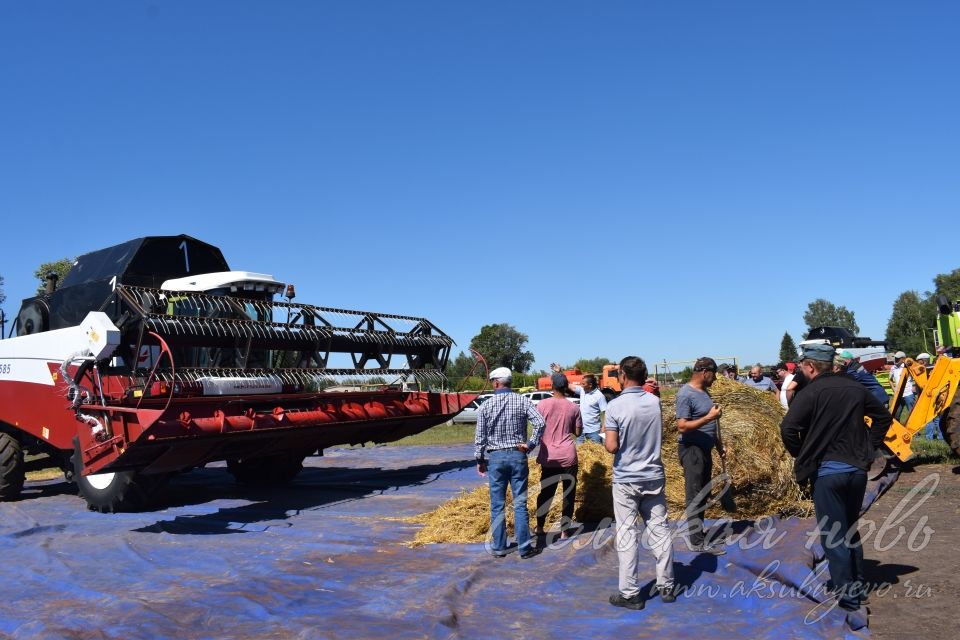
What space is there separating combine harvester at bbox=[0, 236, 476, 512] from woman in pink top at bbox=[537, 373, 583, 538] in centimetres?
356

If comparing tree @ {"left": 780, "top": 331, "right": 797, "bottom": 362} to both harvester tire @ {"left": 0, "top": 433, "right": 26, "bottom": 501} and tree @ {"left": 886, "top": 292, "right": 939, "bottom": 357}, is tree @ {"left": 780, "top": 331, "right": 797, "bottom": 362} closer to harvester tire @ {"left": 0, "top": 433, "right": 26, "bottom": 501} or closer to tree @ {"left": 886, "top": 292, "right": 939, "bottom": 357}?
tree @ {"left": 886, "top": 292, "right": 939, "bottom": 357}

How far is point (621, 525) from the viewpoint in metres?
5.14

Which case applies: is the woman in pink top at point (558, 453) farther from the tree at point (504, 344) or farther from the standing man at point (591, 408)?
the tree at point (504, 344)

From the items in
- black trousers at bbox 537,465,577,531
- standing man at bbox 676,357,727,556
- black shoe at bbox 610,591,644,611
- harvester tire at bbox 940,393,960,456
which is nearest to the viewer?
black shoe at bbox 610,591,644,611

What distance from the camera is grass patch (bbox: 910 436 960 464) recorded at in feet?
35.9

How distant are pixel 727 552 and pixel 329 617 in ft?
10.6

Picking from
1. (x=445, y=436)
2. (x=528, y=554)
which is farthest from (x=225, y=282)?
(x=445, y=436)

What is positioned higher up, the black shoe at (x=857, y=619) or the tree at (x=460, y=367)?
the tree at (x=460, y=367)

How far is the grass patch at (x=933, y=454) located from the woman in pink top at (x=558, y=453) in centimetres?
678

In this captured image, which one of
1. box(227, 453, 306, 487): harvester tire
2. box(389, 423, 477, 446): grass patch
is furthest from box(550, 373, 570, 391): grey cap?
box(389, 423, 477, 446): grass patch

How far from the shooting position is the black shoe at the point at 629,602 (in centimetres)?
488

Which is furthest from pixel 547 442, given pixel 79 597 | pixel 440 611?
pixel 79 597

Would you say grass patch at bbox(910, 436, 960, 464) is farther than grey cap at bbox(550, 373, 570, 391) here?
Yes

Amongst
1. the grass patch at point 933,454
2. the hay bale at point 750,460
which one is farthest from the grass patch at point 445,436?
the hay bale at point 750,460
